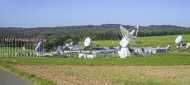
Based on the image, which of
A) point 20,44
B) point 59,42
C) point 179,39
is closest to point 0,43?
point 20,44

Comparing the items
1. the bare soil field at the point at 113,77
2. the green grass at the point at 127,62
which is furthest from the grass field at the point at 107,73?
the green grass at the point at 127,62

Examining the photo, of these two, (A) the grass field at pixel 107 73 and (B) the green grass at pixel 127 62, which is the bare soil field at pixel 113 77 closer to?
(A) the grass field at pixel 107 73

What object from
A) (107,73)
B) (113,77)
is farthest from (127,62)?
(113,77)

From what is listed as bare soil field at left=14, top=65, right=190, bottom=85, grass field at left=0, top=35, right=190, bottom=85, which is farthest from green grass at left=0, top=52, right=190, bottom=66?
bare soil field at left=14, top=65, right=190, bottom=85

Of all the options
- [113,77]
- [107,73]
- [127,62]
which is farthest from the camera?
[127,62]

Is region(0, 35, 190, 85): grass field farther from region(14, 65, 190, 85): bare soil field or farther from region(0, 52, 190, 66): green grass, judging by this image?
region(0, 52, 190, 66): green grass

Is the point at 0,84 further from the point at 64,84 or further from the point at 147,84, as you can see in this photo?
the point at 147,84

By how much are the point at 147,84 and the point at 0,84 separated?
953 centimetres

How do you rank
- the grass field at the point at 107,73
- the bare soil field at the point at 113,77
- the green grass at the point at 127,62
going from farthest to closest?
the green grass at the point at 127,62 → the grass field at the point at 107,73 → the bare soil field at the point at 113,77

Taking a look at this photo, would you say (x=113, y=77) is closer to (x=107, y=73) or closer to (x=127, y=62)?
(x=107, y=73)

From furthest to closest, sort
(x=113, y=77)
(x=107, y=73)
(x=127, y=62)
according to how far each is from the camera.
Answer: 1. (x=127, y=62)
2. (x=107, y=73)
3. (x=113, y=77)

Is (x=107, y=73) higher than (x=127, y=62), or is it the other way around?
(x=107, y=73)

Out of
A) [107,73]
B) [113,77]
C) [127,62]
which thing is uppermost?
Result: [113,77]

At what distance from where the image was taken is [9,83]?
78.7 feet
